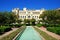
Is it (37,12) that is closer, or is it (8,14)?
(8,14)

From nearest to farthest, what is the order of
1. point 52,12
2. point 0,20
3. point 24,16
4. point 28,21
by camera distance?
point 0,20
point 52,12
point 28,21
point 24,16

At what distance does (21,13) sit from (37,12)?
12.8 meters

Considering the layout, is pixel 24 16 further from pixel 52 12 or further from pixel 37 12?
pixel 52 12

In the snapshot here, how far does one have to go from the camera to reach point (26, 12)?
116 metres

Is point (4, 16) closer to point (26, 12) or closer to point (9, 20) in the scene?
point (9, 20)

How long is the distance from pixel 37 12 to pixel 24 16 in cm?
1129

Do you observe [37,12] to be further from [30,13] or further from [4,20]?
[4,20]

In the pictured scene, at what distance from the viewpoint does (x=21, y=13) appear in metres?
118

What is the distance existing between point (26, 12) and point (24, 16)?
11.7 ft

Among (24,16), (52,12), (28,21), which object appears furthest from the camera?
(24,16)

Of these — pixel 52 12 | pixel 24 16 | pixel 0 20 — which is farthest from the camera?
pixel 24 16

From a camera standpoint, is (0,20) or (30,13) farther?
(30,13)

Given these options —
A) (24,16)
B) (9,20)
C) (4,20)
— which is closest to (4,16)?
(4,20)

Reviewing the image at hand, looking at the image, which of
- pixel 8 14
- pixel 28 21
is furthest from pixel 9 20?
pixel 28 21
